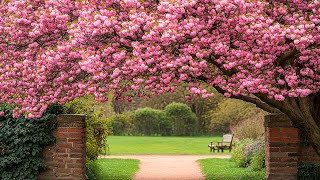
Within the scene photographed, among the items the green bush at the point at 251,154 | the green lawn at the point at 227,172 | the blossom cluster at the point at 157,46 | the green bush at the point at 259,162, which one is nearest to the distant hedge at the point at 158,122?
the green lawn at the point at 227,172

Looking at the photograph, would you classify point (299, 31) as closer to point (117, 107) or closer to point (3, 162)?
point (3, 162)

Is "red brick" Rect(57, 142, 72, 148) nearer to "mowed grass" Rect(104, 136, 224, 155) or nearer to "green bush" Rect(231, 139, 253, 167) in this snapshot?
"green bush" Rect(231, 139, 253, 167)

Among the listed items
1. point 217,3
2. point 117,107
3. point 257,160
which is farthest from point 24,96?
point 117,107

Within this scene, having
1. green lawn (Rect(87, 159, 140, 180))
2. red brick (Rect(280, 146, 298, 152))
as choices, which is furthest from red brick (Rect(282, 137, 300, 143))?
green lawn (Rect(87, 159, 140, 180))

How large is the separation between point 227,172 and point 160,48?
8.27m

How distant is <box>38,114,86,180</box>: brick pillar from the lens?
9297 mm

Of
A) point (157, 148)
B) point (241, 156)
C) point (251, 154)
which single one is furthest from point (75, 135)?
point (157, 148)

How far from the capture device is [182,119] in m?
44.9

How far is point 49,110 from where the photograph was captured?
374 inches

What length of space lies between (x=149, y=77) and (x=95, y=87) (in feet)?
2.66

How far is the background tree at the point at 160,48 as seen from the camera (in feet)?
22.6

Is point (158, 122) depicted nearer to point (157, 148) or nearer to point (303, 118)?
point (157, 148)

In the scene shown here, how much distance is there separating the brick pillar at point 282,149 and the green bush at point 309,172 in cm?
10

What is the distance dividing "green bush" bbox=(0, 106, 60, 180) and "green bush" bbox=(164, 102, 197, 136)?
113ft
